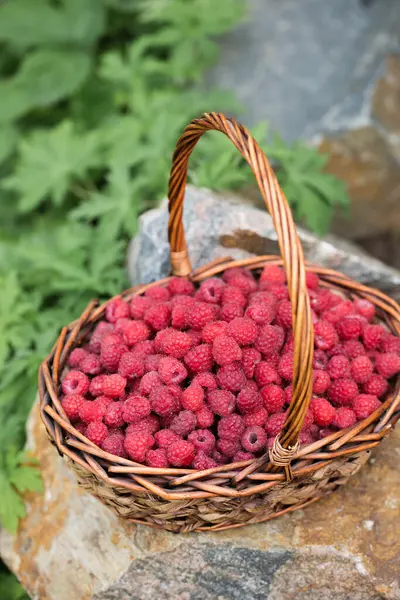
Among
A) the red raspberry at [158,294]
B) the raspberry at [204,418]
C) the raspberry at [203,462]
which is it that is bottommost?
the raspberry at [203,462]

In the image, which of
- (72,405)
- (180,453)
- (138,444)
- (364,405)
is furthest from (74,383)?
(364,405)

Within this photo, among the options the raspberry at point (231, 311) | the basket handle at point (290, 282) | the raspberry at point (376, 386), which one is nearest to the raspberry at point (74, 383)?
the raspberry at point (231, 311)

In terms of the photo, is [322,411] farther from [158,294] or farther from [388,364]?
[158,294]

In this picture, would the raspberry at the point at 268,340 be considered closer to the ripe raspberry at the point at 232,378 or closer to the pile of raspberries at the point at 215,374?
the pile of raspberries at the point at 215,374

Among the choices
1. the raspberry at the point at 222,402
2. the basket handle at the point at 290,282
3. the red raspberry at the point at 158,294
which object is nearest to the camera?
the basket handle at the point at 290,282

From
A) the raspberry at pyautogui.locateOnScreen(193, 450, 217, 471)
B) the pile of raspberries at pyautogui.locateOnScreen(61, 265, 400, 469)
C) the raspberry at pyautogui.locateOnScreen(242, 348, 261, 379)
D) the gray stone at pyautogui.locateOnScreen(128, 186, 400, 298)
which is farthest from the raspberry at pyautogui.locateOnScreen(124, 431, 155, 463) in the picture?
the gray stone at pyautogui.locateOnScreen(128, 186, 400, 298)

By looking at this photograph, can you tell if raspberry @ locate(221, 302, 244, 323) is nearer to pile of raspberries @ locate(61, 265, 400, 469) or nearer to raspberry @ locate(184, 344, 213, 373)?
pile of raspberries @ locate(61, 265, 400, 469)
